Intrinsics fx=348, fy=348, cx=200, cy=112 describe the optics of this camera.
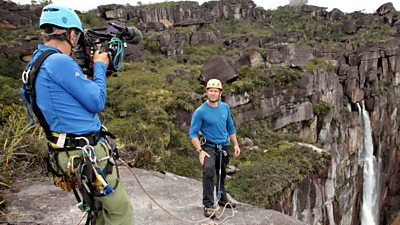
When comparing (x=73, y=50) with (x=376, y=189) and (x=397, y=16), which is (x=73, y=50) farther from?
(x=397, y=16)

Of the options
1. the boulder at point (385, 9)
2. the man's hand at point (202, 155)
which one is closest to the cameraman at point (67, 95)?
the man's hand at point (202, 155)

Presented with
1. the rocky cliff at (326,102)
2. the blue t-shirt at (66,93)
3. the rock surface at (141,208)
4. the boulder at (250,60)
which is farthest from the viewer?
the boulder at (250,60)

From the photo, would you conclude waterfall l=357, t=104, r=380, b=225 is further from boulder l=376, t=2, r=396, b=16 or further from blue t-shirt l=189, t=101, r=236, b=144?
boulder l=376, t=2, r=396, b=16

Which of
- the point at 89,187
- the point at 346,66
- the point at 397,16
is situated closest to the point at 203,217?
the point at 89,187

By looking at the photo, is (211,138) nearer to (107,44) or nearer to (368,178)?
(107,44)

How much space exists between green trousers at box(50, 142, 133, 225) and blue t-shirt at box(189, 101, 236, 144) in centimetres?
190

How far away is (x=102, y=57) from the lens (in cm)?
275

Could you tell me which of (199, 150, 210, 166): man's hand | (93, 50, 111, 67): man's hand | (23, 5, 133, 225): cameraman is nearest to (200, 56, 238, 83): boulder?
(199, 150, 210, 166): man's hand

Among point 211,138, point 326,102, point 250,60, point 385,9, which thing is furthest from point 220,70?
point 385,9

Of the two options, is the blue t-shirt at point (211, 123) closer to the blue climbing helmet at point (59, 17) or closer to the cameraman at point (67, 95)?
the cameraman at point (67, 95)

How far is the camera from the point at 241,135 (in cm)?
1539

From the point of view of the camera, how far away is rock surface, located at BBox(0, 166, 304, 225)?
425 cm

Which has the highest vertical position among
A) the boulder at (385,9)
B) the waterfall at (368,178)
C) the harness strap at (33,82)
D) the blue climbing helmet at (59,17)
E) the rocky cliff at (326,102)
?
the boulder at (385,9)

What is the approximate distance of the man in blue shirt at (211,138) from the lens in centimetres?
457
